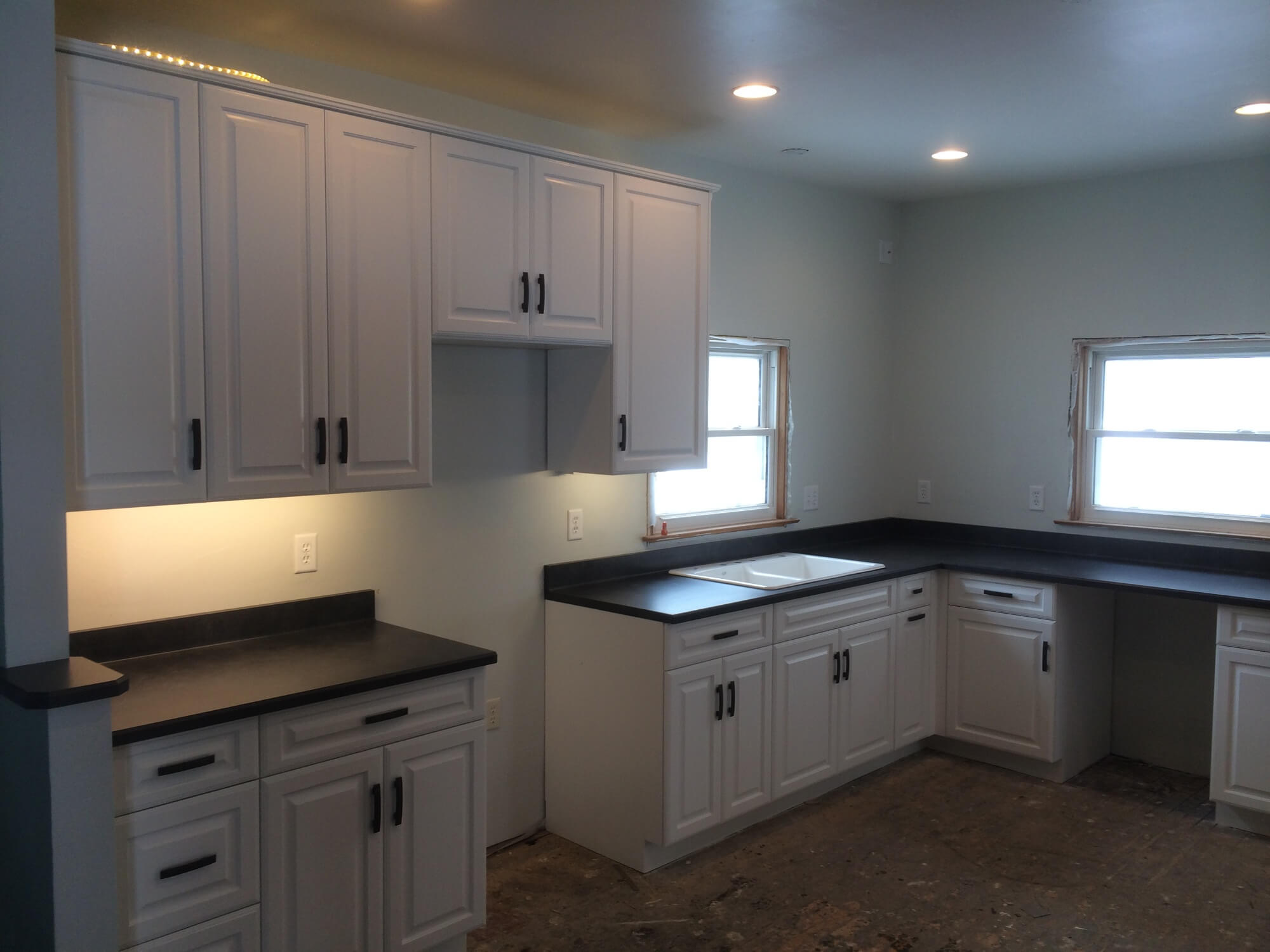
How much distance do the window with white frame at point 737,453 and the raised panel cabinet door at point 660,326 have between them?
1.55ft

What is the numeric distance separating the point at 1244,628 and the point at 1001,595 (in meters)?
0.89

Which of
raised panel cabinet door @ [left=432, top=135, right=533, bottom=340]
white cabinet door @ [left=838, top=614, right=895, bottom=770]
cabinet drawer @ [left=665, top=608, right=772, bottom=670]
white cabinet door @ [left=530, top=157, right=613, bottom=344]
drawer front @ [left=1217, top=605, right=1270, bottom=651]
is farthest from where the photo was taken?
white cabinet door @ [left=838, top=614, right=895, bottom=770]

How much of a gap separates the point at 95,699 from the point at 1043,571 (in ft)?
11.3

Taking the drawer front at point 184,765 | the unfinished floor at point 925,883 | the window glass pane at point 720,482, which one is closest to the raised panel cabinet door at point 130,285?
the drawer front at point 184,765

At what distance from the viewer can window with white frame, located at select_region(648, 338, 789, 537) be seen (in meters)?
4.16

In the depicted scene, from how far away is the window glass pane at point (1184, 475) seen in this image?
409 cm

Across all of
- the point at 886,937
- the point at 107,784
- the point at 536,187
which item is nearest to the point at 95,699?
the point at 107,784

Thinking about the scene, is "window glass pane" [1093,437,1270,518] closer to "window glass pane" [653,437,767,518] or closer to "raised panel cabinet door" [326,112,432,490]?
"window glass pane" [653,437,767,518]

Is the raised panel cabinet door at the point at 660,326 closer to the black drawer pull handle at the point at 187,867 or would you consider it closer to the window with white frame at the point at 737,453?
the window with white frame at the point at 737,453

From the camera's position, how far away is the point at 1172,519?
4.28 meters

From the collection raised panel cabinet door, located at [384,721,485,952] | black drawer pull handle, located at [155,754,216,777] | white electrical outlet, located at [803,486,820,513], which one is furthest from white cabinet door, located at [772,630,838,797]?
black drawer pull handle, located at [155,754,216,777]

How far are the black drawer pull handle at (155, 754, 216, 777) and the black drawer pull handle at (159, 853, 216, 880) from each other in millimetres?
199

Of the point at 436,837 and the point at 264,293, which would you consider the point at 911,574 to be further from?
the point at 264,293

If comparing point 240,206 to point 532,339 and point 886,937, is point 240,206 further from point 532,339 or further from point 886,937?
point 886,937
